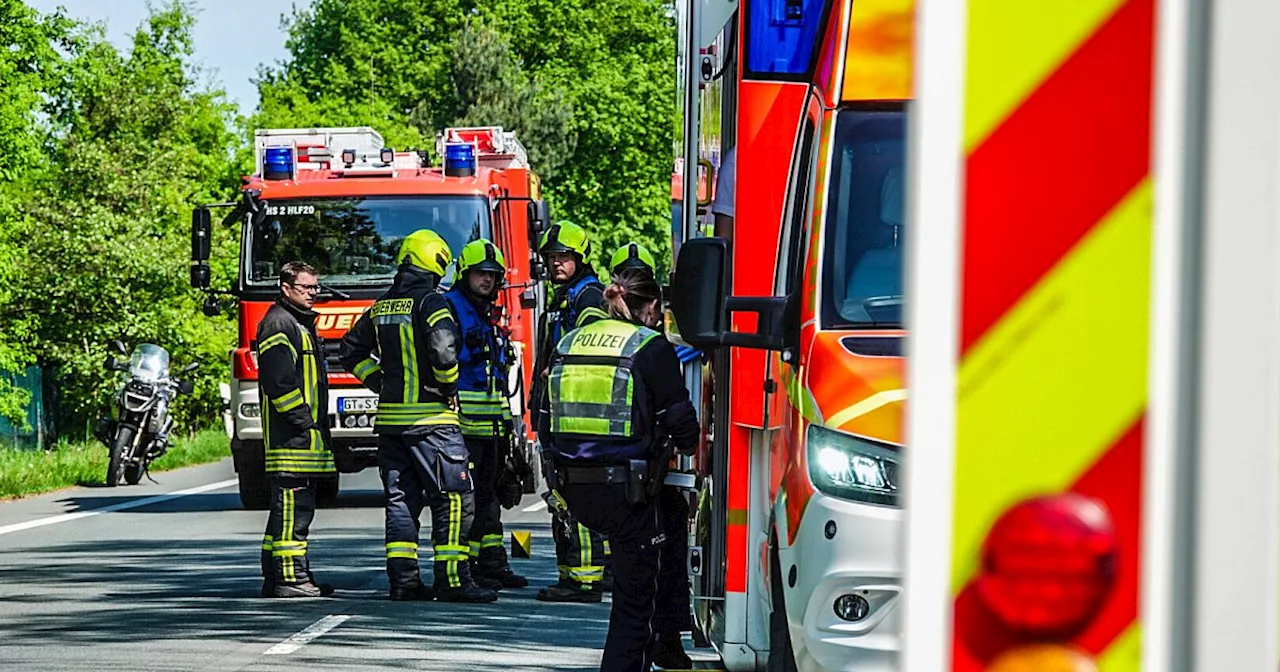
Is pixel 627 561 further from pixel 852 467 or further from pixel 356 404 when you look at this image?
pixel 356 404

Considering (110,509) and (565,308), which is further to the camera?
(110,509)

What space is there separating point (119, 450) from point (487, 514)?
10.1 metres

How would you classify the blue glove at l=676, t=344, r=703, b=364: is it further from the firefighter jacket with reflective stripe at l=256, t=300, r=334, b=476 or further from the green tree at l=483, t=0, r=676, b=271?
the green tree at l=483, t=0, r=676, b=271

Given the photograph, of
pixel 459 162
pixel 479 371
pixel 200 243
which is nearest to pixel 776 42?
pixel 479 371

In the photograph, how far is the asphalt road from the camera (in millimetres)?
8906

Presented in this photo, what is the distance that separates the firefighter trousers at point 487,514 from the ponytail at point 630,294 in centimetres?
382

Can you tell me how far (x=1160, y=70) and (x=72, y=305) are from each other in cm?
3131

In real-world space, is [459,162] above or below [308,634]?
above

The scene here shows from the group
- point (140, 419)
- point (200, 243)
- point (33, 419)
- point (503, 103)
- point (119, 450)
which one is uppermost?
point (503, 103)

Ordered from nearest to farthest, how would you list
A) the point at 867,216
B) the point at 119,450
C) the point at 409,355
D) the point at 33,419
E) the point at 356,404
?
the point at 867,216 < the point at 409,355 < the point at 356,404 < the point at 119,450 < the point at 33,419

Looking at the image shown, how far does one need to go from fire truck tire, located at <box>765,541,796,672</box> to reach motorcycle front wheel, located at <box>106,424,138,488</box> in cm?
1571

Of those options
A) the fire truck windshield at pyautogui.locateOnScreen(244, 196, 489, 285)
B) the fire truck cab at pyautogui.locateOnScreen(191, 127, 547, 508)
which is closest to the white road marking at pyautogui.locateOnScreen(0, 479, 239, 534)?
the fire truck cab at pyautogui.locateOnScreen(191, 127, 547, 508)

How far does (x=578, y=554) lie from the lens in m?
10.8

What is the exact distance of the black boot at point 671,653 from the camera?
8.44 metres
